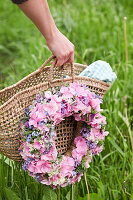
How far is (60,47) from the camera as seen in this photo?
3.97 ft

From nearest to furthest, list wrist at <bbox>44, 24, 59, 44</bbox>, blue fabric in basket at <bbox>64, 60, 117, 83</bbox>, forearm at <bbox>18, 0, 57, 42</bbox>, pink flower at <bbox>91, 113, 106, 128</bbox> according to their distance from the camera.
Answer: forearm at <bbox>18, 0, 57, 42</bbox>, wrist at <bbox>44, 24, 59, 44</bbox>, pink flower at <bbox>91, 113, 106, 128</bbox>, blue fabric in basket at <bbox>64, 60, 117, 83</bbox>

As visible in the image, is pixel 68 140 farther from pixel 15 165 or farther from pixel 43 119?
pixel 15 165

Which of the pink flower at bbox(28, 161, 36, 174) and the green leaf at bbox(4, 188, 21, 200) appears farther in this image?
the green leaf at bbox(4, 188, 21, 200)

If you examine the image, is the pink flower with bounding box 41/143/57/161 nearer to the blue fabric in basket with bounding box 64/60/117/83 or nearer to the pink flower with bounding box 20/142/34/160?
the pink flower with bounding box 20/142/34/160

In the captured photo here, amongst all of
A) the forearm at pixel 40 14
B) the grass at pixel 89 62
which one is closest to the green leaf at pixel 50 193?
the grass at pixel 89 62

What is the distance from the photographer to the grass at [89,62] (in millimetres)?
1574

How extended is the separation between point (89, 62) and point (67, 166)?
895 mm

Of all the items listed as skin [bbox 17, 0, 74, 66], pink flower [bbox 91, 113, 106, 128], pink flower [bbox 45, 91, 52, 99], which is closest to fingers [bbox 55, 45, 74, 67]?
skin [bbox 17, 0, 74, 66]

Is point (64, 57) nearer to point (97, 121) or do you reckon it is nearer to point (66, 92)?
point (66, 92)

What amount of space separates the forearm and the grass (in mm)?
527

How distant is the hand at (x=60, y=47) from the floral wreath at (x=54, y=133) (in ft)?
0.36

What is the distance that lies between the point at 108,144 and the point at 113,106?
0.35m

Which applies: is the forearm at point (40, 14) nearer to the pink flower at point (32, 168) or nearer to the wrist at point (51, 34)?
the wrist at point (51, 34)

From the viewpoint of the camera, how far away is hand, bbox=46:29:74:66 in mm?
1198
